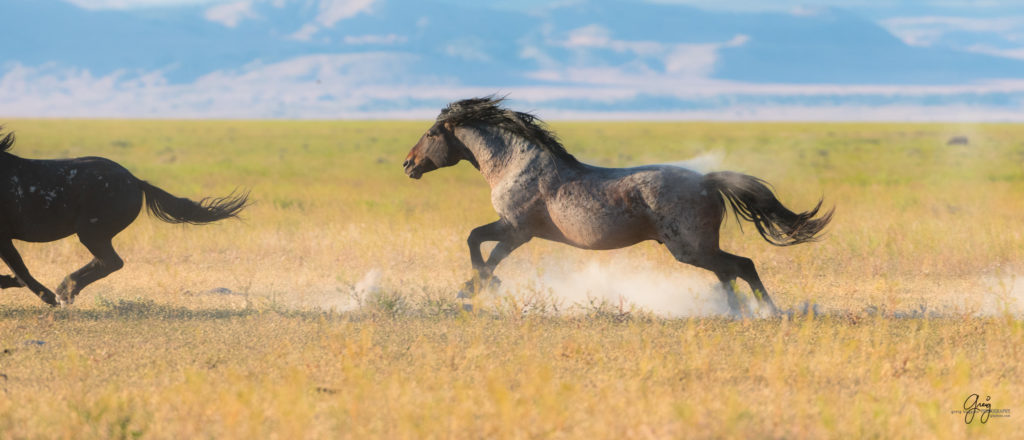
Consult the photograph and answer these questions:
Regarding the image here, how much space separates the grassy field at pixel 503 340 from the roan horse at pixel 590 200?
1.70 ft

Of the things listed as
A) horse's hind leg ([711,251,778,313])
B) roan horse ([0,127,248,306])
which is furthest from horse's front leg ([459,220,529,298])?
roan horse ([0,127,248,306])

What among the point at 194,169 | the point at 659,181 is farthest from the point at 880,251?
the point at 194,169

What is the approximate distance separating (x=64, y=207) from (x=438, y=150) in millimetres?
3241

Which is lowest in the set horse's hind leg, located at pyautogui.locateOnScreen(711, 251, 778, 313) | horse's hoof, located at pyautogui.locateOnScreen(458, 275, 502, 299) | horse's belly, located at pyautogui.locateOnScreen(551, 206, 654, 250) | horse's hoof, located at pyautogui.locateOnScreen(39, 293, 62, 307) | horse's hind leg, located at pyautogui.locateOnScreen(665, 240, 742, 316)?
horse's hoof, located at pyautogui.locateOnScreen(39, 293, 62, 307)

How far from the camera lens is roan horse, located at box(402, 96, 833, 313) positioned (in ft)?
29.8

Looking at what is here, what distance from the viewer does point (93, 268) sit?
32.0ft

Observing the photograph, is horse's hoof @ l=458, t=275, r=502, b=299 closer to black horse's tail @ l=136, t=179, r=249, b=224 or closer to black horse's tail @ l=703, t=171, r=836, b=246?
black horse's tail @ l=703, t=171, r=836, b=246

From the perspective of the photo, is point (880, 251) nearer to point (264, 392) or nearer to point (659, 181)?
point (659, 181)

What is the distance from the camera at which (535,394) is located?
6410 mm

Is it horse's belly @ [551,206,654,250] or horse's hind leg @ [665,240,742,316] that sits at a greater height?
horse's belly @ [551,206,654,250]

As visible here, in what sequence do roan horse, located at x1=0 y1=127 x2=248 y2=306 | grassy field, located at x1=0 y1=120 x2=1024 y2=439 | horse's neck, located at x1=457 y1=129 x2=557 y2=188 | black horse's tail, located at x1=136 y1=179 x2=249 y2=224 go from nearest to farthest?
grassy field, located at x1=0 y1=120 x2=1024 y2=439
roan horse, located at x1=0 y1=127 x2=248 y2=306
horse's neck, located at x1=457 y1=129 x2=557 y2=188
black horse's tail, located at x1=136 y1=179 x2=249 y2=224
